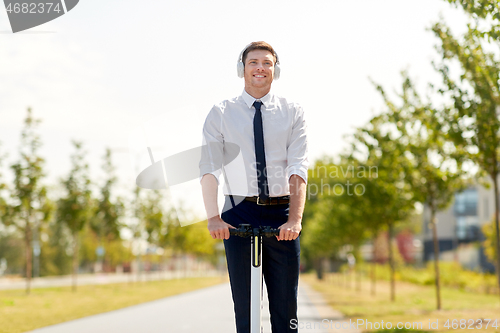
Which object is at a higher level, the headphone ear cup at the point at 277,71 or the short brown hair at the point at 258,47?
the short brown hair at the point at 258,47

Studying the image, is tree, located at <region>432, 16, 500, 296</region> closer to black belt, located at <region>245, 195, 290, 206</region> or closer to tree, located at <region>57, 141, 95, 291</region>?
black belt, located at <region>245, 195, 290, 206</region>

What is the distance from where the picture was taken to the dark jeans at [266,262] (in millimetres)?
3283

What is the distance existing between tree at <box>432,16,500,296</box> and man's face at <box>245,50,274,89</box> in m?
6.87

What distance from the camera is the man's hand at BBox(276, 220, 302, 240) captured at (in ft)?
10.1

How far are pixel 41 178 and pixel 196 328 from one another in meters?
13.1

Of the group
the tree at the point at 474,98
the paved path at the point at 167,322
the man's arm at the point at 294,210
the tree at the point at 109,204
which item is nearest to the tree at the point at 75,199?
the tree at the point at 109,204

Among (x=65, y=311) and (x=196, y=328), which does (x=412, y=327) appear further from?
(x=65, y=311)

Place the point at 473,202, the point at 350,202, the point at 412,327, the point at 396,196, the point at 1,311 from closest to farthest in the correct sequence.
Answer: the point at 412,327
the point at 1,311
the point at 396,196
the point at 350,202
the point at 473,202

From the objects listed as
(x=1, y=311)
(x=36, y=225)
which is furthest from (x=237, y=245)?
(x=36, y=225)

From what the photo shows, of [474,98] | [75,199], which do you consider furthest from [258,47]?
[75,199]

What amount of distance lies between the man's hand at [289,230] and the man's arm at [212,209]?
0.29m

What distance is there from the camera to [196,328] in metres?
11.3

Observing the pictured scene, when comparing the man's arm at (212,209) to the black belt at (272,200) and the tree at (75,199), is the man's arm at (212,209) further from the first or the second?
the tree at (75,199)

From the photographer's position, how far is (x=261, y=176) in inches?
132
